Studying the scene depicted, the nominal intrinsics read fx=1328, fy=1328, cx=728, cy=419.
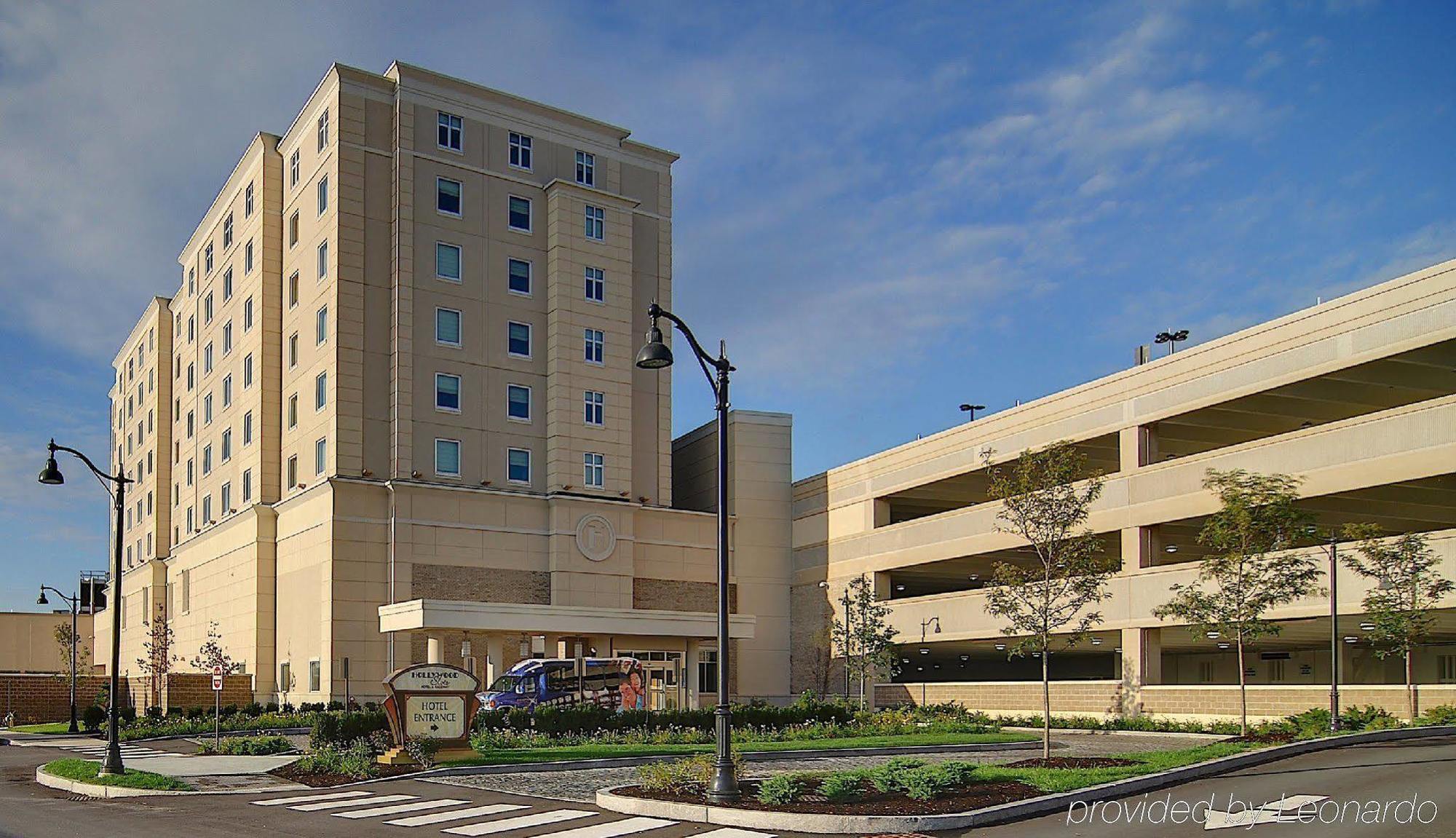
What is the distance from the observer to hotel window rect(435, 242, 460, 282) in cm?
6000

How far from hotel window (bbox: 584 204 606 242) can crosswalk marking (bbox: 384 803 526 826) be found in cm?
4343

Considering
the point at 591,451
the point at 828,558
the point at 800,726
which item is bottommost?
the point at 800,726

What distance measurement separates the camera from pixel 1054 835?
A: 17.5 metres

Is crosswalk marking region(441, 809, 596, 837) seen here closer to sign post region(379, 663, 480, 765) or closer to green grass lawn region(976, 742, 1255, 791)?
green grass lawn region(976, 742, 1255, 791)

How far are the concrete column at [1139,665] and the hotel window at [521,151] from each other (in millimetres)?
35091

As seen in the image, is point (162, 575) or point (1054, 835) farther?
point (162, 575)

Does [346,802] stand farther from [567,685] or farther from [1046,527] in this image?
[567,685]

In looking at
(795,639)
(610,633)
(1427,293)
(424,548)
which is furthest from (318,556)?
(1427,293)

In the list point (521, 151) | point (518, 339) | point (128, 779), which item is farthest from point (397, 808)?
point (521, 151)

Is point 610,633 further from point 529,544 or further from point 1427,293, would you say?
point 1427,293

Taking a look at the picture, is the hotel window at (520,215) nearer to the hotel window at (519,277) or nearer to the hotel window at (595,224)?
the hotel window at (519,277)

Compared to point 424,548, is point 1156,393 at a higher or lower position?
higher

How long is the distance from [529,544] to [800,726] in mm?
22916

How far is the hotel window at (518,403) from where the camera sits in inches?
2402
